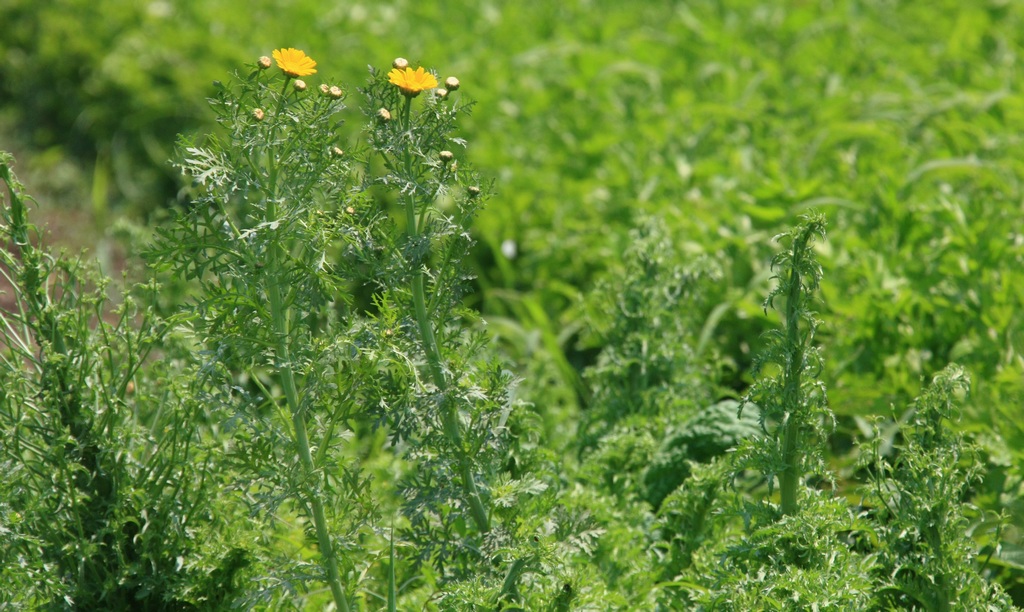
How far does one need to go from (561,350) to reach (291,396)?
2.15 meters

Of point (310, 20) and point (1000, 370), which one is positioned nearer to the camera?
point (1000, 370)

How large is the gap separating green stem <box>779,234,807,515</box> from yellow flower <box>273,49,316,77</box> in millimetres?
990

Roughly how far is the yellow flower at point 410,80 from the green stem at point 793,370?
774 mm

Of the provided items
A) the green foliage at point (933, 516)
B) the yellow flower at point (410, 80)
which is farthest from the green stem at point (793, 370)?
the yellow flower at point (410, 80)

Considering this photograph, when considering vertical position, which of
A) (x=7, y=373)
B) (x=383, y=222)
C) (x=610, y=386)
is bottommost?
(x=610, y=386)

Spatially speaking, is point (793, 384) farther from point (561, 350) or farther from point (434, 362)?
point (561, 350)

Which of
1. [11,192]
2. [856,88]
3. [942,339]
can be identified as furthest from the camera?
[856,88]

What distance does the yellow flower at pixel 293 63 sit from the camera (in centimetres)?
199

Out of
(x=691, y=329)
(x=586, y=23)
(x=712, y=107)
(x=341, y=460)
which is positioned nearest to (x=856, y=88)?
(x=712, y=107)

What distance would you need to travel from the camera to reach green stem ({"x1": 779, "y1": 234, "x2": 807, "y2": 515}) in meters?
2.13

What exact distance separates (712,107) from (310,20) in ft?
9.78

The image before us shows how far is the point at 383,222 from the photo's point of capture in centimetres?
230

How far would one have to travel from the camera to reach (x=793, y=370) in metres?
2.18

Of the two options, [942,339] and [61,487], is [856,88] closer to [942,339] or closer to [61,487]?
[942,339]
